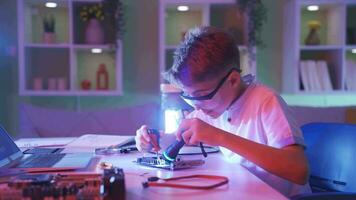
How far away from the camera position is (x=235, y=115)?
4.65 feet

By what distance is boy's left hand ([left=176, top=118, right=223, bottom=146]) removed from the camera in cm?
113

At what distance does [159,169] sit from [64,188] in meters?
0.45

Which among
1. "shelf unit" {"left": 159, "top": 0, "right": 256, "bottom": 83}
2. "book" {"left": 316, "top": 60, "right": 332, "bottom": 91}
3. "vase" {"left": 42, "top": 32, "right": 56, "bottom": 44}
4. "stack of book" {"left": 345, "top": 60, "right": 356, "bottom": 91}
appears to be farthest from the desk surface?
"stack of book" {"left": 345, "top": 60, "right": 356, "bottom": 91}

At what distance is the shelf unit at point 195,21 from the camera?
3441 millimetres

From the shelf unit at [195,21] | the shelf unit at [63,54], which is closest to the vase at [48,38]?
the shelf unit at [63,54]

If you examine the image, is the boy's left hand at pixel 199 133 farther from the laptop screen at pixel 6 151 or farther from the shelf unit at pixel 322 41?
the shelf unit at pixel 322 41

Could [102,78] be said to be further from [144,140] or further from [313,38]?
[144,140]

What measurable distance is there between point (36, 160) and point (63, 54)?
240 centimetres

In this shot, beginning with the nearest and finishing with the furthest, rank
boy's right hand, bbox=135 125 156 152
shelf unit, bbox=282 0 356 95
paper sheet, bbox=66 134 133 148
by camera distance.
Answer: boy's right hand, bbox=135 125 156 152
paper sheet, bbox=66 134 133 148
shelf unit, bbox=282 0 356 95

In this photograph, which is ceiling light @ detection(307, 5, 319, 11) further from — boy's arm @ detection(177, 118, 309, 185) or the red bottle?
boy's arm @ detection(177, 118, 309, 185)

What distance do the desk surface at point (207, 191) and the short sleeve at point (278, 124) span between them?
0.13 m

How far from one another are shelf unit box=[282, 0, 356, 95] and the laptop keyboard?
8.51 feet

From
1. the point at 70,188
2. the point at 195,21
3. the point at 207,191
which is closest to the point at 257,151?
the point at 207,191

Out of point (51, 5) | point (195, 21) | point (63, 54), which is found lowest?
point (63, 54)
